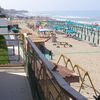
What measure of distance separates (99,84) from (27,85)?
7.73 m

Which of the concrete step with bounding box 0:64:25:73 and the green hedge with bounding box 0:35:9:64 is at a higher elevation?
the concrete step with bounding box 0:64:25:73

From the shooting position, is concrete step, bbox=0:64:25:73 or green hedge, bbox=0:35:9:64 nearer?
concrete step, bbox=0:64:25:73

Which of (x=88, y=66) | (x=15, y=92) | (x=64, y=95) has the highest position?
(x=64, y=95)

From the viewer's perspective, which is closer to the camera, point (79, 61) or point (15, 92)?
point (15, 92)

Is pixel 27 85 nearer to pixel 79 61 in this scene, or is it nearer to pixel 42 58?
pixel 42 58

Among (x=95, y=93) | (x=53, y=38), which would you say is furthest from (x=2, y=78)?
(x=53, y=38)

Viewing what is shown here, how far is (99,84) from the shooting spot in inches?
517

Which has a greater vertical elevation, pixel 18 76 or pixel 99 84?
pixel 18 76

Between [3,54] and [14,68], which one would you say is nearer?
[14,68]

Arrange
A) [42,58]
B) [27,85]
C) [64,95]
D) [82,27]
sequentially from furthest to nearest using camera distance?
[82,27]
[27,85]
[42,58]
[64,95]

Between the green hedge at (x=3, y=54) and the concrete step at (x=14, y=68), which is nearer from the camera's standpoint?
the concrete step at (x=14, y=68)

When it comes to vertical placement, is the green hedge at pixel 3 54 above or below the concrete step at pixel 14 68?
below

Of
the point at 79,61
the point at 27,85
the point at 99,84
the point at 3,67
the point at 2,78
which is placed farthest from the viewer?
the point at 79,61

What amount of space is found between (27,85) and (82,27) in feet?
129
